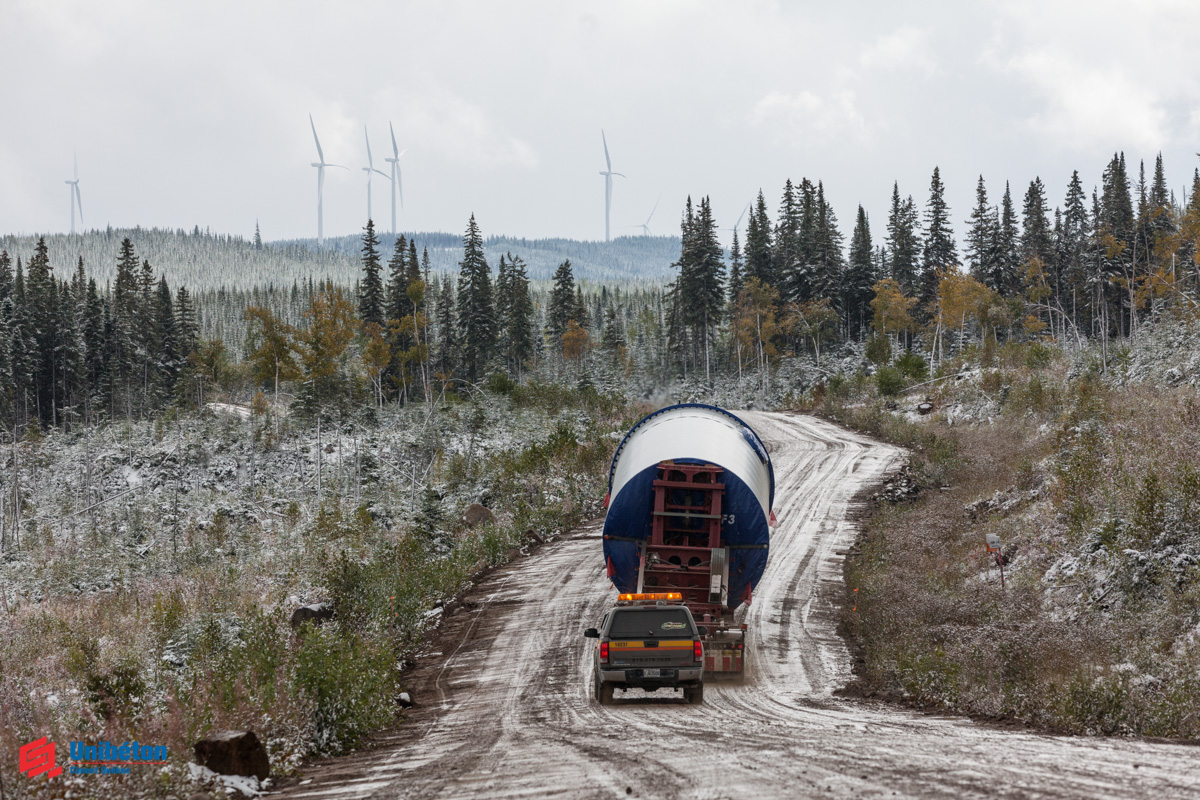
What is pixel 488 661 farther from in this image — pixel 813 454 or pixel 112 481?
pixel 112 481

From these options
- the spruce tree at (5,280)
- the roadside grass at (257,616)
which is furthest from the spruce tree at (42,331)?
the roadside grass at (257,616)

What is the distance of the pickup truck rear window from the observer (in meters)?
13.4

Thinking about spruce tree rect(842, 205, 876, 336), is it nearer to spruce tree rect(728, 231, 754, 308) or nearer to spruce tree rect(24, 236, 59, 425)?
spruce tree rect(728, 231, 754, 308)

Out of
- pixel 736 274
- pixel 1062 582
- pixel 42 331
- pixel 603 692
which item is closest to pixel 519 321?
pixel 736 274

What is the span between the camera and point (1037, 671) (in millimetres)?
11656

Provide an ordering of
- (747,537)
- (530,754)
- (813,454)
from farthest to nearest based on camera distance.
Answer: (813,454)
(747,537)
(530,754)

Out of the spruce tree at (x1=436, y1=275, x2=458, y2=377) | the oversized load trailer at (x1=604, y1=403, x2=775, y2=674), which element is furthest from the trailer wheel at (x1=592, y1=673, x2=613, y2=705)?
the spruce tree at (x1=436, y1=275, x2=458, y2=377)

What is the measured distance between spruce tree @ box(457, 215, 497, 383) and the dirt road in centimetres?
6466

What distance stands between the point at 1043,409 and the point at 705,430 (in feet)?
68.0

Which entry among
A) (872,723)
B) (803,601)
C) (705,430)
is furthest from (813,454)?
(872,723)

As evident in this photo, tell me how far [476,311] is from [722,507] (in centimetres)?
6986

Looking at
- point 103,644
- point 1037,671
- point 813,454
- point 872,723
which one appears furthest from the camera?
point 813,454

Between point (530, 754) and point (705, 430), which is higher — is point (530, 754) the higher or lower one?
the lower one

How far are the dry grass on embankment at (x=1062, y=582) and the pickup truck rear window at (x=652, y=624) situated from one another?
3.35 meters
